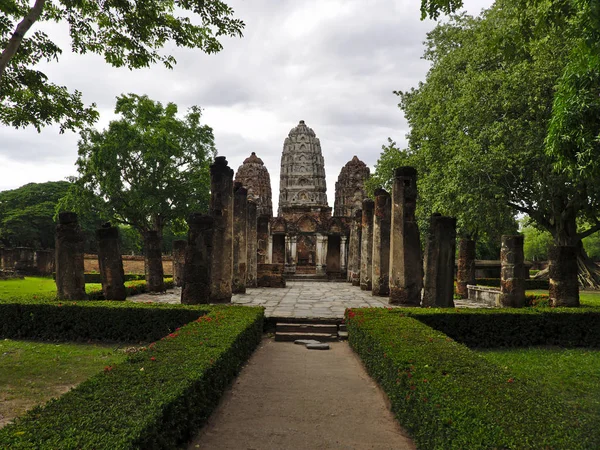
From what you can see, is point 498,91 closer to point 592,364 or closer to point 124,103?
point 592,364

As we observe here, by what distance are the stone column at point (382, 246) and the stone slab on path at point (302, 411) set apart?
847 cm

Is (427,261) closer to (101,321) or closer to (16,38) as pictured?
(101,321)

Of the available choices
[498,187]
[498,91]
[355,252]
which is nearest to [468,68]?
[498,91]

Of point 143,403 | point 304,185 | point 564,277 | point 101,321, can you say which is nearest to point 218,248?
point 101,321

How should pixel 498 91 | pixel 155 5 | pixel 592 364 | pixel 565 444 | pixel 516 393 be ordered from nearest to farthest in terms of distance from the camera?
pixel 565 444 → pixel 516 393 → pixel 592 364 → pixel 155 5 → pixel 498 91

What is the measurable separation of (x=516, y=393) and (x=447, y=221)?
277 inches

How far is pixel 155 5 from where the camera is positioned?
33.3 feet

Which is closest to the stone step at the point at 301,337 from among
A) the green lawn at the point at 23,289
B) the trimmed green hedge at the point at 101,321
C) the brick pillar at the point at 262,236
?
the trimmed green hedge at the point at 101,321

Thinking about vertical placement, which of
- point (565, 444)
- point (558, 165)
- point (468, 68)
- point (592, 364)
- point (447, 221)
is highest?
point (468, 68)

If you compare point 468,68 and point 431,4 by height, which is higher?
point 468,68

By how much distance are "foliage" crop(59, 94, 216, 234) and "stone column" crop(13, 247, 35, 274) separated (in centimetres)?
412

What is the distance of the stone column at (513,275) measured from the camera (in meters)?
12.2

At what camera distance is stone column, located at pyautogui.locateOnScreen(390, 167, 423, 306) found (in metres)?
11.9

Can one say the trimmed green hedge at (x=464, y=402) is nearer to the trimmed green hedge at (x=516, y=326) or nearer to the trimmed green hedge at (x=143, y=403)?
the trimmed green hedge at (x=143, y=403)
